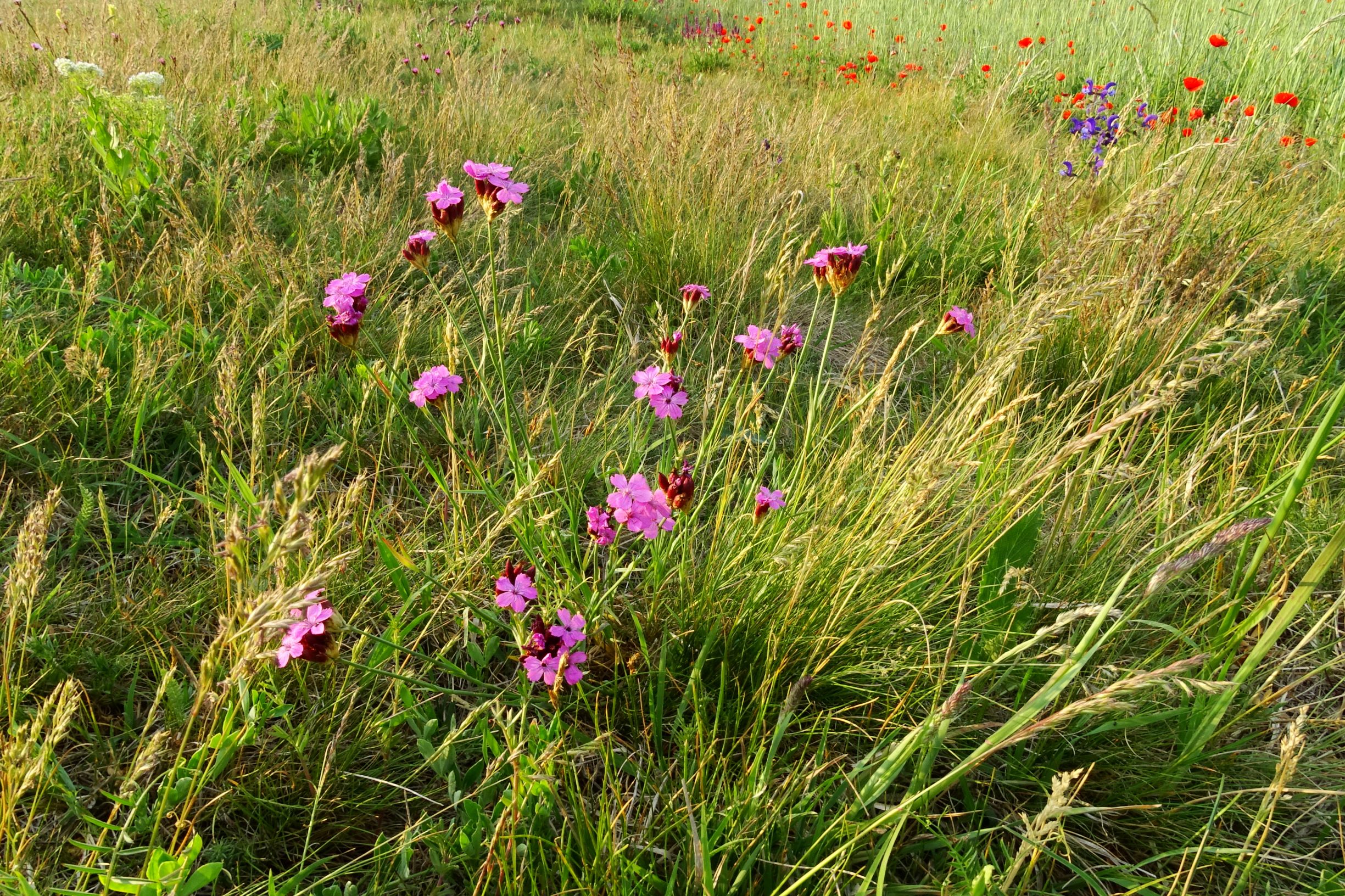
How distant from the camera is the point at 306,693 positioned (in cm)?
126

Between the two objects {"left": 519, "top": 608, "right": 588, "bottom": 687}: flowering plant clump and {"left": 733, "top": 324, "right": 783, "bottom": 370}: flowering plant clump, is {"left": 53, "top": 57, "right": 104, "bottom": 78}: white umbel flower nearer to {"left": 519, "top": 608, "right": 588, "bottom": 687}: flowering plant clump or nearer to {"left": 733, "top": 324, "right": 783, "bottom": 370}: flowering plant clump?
{"left": 733, "top": 324, "right": 783, "bottom": 370}: flowering plant clump

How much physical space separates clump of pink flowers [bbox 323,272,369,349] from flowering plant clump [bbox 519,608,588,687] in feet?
1.97

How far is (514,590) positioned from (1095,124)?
12.7ft

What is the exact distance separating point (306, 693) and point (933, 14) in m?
10.0

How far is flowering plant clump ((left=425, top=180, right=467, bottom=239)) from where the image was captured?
1306 mm

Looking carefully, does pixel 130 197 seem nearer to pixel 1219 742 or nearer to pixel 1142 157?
pixel 1219 742

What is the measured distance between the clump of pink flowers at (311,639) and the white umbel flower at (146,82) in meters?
2.65

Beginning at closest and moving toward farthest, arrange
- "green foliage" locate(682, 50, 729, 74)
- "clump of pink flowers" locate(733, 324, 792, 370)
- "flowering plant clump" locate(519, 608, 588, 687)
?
"flowering plant clump" locate(519, 608, 588, 687)
"clump of pink flowers" locate(733, 324, 792, 370)
"green foliage" locate(682, 50, 729, 74)

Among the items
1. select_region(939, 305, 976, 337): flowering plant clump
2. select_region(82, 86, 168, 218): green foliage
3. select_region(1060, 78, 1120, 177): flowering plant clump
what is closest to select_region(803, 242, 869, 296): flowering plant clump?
select_region(939, 305, 976, 337): flowering plant clump

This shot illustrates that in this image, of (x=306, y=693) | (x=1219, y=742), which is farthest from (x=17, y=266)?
(x=1219, y=742)

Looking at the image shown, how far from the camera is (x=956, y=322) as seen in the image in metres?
1.49

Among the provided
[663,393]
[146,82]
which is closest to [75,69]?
[146,82]

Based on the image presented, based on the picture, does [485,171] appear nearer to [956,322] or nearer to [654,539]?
[654,539]

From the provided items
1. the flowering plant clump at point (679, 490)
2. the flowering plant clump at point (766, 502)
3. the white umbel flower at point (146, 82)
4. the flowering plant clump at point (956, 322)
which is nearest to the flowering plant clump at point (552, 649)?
the flowering plant clump at point (679, 490)
